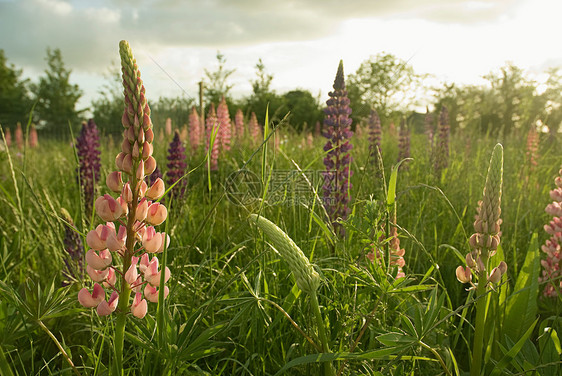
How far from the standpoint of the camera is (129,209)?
1.21m

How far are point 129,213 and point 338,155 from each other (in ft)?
7.95

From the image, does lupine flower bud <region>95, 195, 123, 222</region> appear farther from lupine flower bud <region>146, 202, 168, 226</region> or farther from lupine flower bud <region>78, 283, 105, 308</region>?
lupine flower bud <region>78, 283, 105, 308</region>

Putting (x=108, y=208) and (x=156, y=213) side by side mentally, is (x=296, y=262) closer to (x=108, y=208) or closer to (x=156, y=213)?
(x=156, y=213)

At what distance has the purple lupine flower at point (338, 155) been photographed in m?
3.19

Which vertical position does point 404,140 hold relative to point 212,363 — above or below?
above

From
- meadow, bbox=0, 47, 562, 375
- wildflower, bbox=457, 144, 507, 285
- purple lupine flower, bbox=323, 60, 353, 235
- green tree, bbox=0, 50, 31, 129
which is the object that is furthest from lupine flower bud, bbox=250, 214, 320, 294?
green tree, bbox=0, 50, 31, 129

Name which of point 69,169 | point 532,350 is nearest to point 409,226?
point 532,350

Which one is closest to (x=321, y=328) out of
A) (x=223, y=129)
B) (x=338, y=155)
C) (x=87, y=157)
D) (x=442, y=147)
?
(x=338, y=155)

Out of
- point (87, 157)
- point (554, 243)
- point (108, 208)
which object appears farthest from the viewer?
point (87, 157)

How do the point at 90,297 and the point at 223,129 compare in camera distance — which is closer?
the point at 90,297

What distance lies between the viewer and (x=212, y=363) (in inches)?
78.9

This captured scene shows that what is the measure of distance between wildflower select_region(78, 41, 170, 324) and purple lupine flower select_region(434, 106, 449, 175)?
4.49 metres

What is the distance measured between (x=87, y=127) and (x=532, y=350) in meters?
4.63

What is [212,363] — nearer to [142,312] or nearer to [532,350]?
[142,312]
